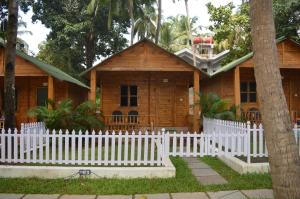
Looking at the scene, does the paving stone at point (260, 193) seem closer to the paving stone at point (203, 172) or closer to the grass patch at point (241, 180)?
the grass patch at point (241, 180)

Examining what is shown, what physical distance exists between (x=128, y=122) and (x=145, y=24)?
2469 cm

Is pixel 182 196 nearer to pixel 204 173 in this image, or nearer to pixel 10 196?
pixel 204 173

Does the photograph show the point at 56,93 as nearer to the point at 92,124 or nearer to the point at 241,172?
the point at 92,124

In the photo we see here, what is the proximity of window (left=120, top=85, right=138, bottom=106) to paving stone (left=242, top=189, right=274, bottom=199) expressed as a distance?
13.6m

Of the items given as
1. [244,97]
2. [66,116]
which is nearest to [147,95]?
[244,97]

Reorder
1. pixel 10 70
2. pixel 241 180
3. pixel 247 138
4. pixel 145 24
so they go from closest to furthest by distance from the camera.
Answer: pixel 241 180
pixel 247 138
pixel 10 70
pixel 145 24

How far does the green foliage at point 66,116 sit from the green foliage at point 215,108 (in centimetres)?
490

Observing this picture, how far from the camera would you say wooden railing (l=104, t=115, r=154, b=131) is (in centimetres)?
1830

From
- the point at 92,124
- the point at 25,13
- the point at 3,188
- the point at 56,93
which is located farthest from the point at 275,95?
the point at 25,13

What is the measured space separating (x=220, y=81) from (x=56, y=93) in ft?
31.4

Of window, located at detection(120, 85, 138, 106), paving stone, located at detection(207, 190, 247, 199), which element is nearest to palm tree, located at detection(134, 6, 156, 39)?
window, located at detection(120, 85, 138, 106)

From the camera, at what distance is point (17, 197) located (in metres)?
7.46

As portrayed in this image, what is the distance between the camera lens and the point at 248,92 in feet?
70.5

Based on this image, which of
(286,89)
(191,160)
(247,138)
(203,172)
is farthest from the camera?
(286,89)
